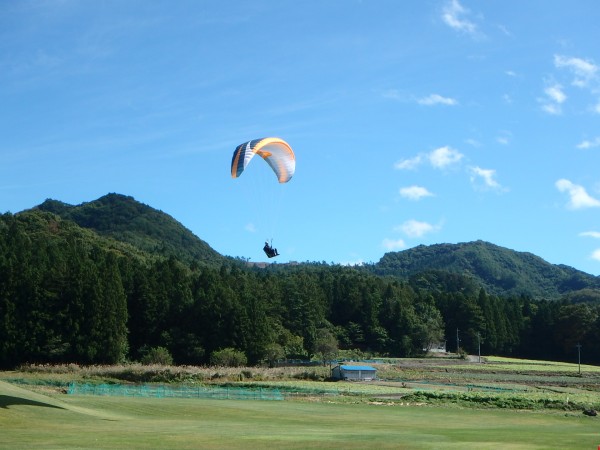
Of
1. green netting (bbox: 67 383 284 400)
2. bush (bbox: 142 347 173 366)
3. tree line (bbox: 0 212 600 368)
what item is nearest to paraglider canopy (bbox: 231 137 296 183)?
green netting (bbox: 67 383 284 400)

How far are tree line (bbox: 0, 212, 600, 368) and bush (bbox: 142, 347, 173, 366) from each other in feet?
11.7

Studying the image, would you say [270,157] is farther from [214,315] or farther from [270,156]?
[214,315]

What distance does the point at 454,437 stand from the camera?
31.4m

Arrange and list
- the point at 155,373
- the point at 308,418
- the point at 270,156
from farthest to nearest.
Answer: the point at 155,373 < the point at 270,156 < the point at 308,418

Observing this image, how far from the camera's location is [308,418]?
40219 millimetres

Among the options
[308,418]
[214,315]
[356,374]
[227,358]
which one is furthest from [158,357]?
[308,418]

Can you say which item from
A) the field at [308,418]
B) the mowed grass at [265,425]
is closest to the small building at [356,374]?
the field at [308,418]

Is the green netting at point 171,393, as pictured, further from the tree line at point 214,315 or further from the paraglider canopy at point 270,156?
→ the tree line at point 214,315

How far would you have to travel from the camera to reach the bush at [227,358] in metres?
87.2

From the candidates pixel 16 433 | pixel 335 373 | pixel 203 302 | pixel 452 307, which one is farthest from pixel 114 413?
pixel 452 307

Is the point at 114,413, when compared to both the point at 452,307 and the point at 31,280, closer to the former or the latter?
the point at 31,280

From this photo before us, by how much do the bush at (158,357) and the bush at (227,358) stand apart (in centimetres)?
522

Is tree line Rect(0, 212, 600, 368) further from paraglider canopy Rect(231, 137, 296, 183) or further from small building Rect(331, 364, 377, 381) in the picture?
paraglider canopy Rect(231, 137, 296, 183)

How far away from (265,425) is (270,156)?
15.3 meters
